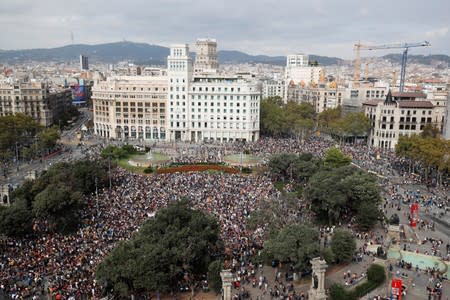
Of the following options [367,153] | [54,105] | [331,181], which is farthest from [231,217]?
[54,105]

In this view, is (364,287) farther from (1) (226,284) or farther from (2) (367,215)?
(2) (367,215)

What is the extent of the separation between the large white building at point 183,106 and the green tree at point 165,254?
6904cm

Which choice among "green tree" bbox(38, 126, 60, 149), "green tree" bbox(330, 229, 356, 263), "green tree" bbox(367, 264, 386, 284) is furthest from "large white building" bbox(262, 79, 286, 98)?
"green tree" bbox(367, 264, 386, 284)

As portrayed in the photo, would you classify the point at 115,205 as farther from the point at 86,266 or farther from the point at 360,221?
the point at 360,221

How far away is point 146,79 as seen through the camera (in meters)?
112

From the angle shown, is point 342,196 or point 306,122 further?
point 306,122

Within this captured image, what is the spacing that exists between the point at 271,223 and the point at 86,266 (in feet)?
54.0

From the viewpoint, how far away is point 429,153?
62219mm

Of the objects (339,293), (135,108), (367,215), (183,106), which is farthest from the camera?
(135,108)

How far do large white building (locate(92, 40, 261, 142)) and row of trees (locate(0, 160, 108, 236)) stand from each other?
54.1 metres

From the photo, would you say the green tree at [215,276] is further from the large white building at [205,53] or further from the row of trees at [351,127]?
the large white building at [205,53]

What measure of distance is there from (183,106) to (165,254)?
251 ft

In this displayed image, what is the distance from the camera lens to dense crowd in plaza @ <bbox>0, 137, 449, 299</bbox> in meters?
31.1

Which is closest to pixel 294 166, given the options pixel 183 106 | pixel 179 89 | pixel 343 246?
pixel 343 246
